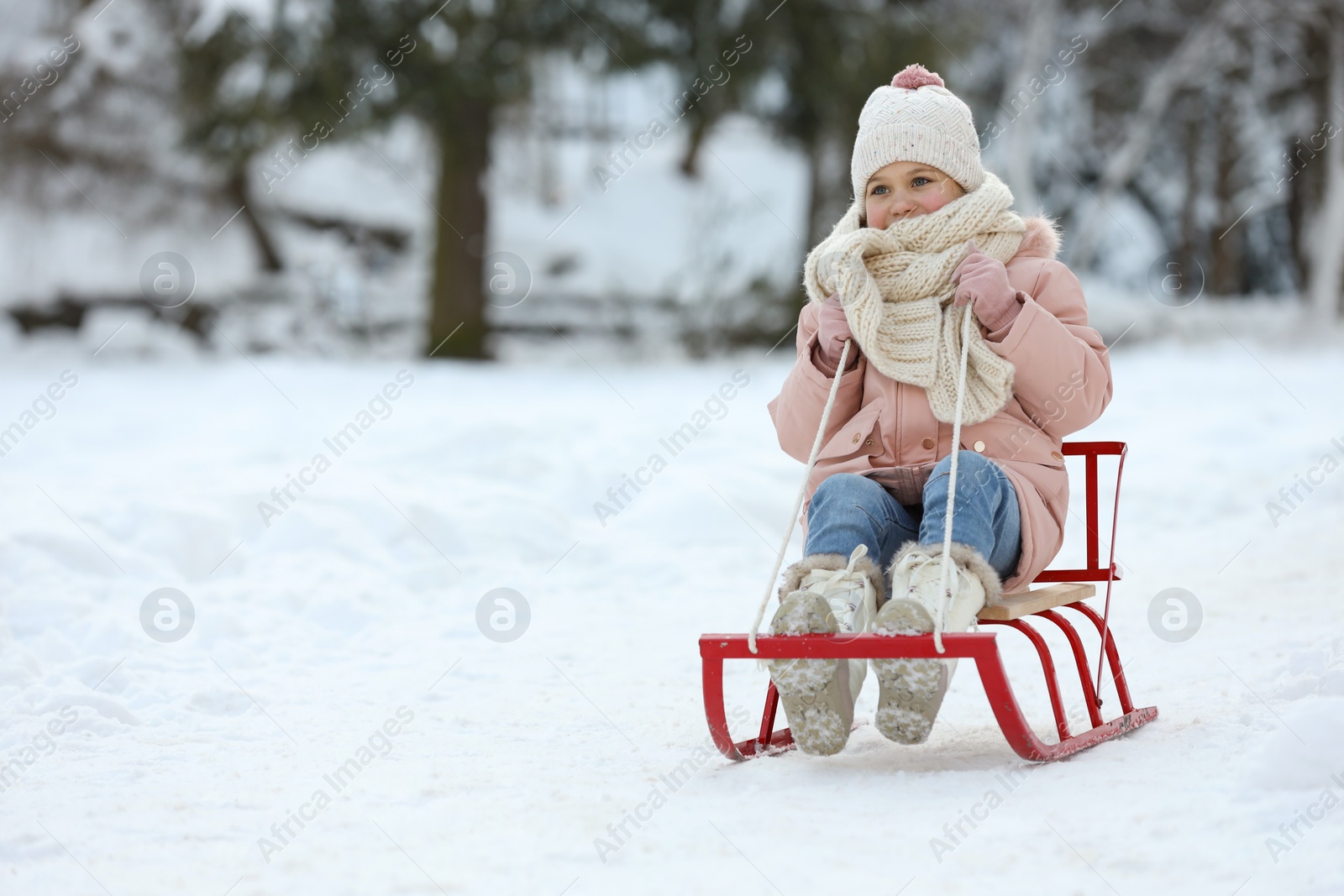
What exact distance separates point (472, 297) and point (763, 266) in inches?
105

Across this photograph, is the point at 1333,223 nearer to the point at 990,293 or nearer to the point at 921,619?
the point at 990,293

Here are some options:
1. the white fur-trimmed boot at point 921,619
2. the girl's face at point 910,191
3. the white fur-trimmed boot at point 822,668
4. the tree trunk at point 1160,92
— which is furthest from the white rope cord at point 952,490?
the tree trunk at point 1160,92

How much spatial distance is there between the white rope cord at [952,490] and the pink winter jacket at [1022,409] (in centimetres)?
8

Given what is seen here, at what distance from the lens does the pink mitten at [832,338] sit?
3.04m

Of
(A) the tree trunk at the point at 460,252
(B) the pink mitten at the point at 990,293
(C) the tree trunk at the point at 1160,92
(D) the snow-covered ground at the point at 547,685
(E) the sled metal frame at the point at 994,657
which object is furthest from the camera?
(C) the tree trunk at the point at 1160,92

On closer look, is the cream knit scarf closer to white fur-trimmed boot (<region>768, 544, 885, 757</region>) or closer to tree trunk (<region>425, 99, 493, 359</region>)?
white fur-trimmed boot (<region>768, 544, 885, 757</region>)

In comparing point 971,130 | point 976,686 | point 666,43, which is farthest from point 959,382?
point 666,43

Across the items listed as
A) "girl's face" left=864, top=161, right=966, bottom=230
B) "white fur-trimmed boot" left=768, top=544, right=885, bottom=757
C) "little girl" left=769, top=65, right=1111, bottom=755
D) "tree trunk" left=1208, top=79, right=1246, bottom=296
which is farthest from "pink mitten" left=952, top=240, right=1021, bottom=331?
"tree trunk" left=1208, top=79, right=1246, bottom=296

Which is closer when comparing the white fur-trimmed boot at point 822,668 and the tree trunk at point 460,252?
the white fur-trimmed boot at point 822,668

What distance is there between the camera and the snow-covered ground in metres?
2.21

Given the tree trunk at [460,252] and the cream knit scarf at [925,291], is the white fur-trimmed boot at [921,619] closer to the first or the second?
the cream knit scarf at [925,291]

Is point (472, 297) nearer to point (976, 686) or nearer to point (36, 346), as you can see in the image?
point (36, 346)

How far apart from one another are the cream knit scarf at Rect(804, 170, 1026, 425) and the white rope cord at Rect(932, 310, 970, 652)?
43 mm

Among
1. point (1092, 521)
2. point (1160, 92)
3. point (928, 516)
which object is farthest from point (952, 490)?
point (1160, 92)
